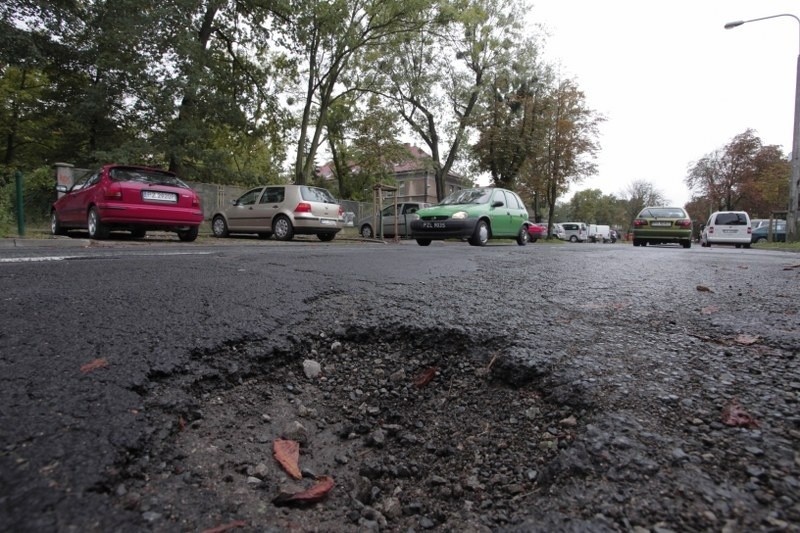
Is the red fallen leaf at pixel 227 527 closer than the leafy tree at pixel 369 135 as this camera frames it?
Yes

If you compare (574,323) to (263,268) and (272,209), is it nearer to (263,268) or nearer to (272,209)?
(263,268)

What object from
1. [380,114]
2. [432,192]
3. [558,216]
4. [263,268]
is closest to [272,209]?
[263,268]

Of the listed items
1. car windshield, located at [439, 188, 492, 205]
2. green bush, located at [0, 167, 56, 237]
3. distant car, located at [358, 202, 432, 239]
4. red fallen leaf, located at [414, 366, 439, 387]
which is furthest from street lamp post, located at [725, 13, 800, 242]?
green bush, located at [0, 167, 56, 237]

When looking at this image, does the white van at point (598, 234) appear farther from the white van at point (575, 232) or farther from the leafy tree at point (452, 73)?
the leafy tree at point (452, 73)

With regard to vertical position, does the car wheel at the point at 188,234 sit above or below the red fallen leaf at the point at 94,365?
above

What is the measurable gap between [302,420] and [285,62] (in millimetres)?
22841

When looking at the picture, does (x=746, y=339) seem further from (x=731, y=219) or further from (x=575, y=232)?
(x=575, y=232)

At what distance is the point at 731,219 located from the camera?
20.0 m

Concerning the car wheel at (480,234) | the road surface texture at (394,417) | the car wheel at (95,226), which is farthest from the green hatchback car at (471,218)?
the road surface texture at (394,417)

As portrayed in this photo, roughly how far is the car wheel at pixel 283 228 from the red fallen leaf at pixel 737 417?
13.3 metres

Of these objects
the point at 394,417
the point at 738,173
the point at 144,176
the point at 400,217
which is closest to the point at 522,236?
the point at 400,217

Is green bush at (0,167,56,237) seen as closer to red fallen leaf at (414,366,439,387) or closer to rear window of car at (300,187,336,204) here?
rear window of car at (300,187,336,204)

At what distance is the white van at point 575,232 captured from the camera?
158 ft

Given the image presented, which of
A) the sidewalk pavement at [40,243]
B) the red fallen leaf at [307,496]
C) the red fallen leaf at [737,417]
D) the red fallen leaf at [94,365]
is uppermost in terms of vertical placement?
the sidewalk pavement at [40,243]
